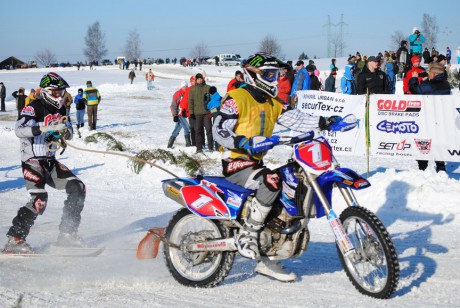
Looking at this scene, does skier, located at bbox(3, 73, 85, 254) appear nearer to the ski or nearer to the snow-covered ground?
the ski

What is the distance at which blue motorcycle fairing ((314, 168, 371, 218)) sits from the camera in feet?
16.4

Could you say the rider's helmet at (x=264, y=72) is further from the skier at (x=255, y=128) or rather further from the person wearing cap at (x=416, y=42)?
the person wearing cap at (x=416, y=42)

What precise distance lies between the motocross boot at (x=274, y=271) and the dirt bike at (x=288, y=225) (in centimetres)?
24

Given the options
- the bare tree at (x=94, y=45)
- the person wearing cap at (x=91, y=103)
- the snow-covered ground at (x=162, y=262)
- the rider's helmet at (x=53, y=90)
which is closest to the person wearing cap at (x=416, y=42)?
the snow-covered ground at (x=162, y=262)

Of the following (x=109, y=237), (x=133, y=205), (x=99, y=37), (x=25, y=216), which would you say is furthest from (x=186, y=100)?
(x=99, y=37)

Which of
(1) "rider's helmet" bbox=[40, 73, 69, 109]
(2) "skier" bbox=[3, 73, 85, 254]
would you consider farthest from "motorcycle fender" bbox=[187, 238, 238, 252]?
(1) "rider's helmet" bbox=[40, 73, 69, 109]

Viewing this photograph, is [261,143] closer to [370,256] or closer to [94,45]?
[370,256]

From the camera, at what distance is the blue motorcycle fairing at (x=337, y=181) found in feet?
16.4

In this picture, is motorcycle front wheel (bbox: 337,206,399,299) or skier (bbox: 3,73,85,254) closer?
motorcycle front wheel (bbox: 337,206,399,299)

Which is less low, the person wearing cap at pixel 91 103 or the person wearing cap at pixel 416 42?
the person wearing cap at pixel 416 42

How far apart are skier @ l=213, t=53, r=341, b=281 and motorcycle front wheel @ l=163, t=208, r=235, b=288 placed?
0.35 meters

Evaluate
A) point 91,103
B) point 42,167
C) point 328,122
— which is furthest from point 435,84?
point 91,103

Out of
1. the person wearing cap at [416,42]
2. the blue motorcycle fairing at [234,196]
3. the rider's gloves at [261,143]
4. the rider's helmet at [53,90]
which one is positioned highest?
the person wearing cap at [416,42]

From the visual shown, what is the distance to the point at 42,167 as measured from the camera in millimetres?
7031
